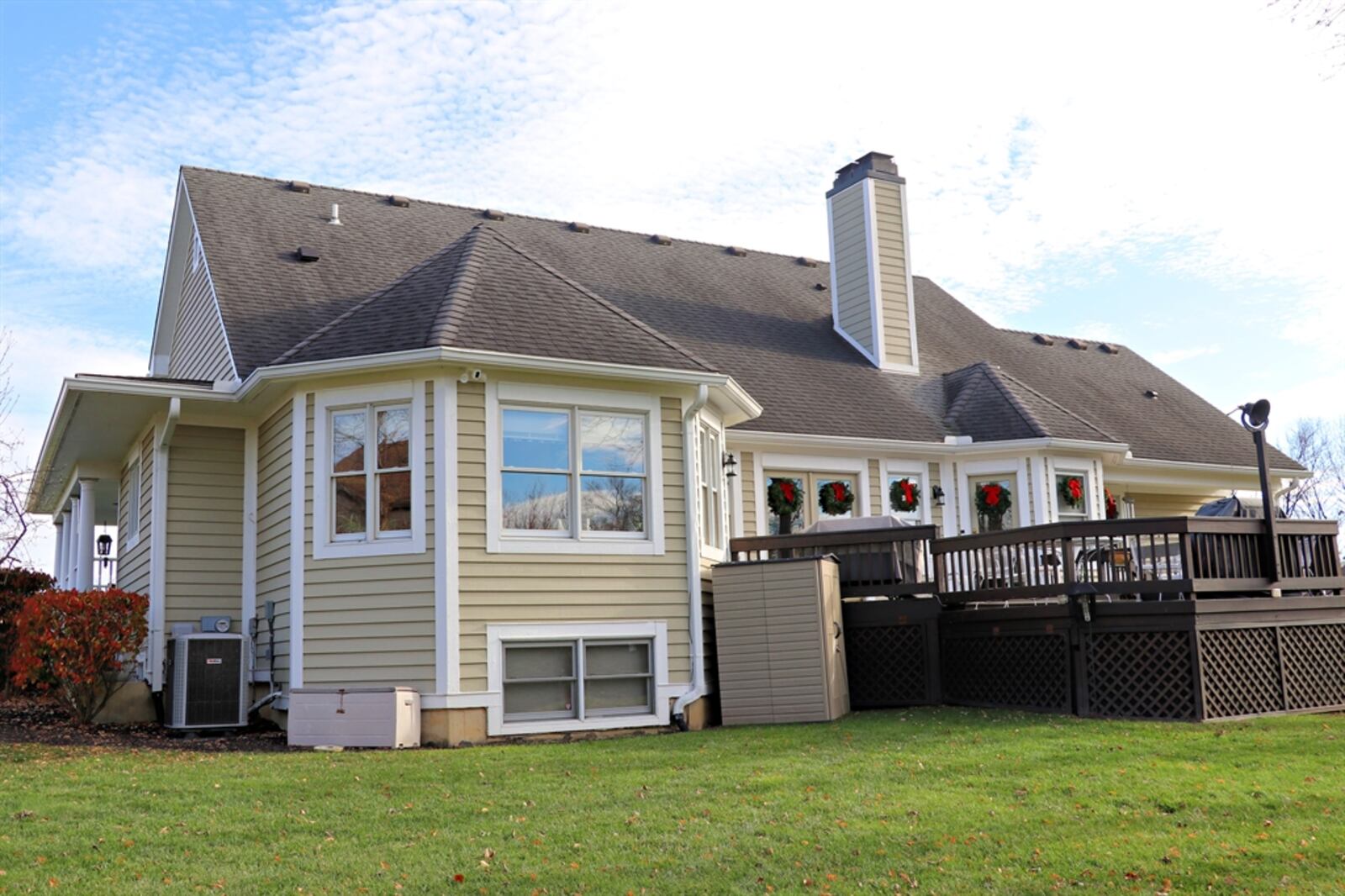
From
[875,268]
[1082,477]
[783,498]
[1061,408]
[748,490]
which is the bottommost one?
[783,498]

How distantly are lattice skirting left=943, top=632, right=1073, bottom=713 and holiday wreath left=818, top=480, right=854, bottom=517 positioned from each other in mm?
3945

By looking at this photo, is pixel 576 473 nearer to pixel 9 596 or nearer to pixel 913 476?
pixel 913 476

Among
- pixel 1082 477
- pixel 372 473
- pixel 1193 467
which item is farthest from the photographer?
pixel 1193 467

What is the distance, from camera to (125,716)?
12500 millimetres

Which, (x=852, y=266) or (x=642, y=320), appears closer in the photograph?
(x=642, y=320)

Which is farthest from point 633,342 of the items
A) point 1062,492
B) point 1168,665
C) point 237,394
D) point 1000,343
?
point 1000,343

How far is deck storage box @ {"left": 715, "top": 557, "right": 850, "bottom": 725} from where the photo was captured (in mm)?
11719

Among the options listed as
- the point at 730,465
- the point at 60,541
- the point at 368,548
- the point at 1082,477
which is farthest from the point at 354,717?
the point at 60,541

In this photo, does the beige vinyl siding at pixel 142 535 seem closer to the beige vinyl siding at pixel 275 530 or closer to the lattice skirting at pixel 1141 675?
the beige vinyl siding at pixel 275 530

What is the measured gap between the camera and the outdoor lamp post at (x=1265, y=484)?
37.7ft

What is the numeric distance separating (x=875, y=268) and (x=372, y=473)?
10051mm

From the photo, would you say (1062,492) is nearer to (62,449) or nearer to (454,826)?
(454,826)

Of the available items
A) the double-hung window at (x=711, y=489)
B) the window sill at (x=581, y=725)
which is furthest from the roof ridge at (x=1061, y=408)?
the window sill at (x=581, y=725)

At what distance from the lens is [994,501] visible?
1670 centimetres
